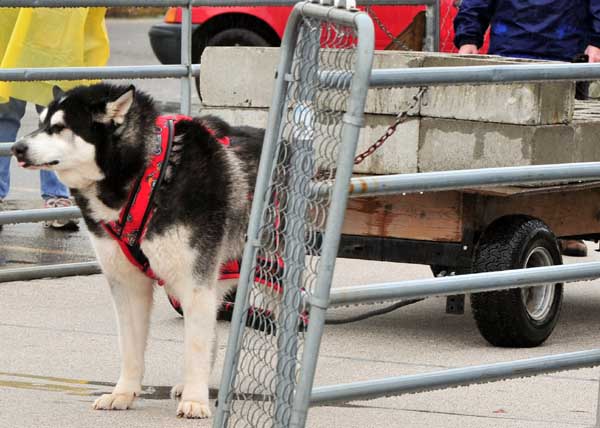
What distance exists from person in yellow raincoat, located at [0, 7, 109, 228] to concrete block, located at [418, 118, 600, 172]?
280 centimetres

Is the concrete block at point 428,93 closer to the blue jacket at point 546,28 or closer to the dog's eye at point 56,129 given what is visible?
the blue jacket at point 546,28

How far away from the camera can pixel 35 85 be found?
8281mm

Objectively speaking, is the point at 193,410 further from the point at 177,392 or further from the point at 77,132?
the point at 77,132

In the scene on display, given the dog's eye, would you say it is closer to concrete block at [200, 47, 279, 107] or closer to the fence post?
concrete block at [200, 47, 279, 107]

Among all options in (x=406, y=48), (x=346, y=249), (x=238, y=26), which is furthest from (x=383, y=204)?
(x=238, y=26)

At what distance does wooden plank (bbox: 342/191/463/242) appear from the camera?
6.39 metres

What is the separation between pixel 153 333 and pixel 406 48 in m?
2.85

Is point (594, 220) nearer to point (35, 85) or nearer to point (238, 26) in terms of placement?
point (35, 85)

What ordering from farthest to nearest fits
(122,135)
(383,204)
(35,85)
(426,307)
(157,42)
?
(157,42), (35,85), (426,307), (383,204), (122,135)

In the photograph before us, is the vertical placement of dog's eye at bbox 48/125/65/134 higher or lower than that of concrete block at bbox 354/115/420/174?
lower

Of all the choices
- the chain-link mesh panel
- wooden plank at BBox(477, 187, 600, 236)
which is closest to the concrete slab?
wooden plank at BBox(477, 187, 600, 236)

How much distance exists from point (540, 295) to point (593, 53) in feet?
5.91

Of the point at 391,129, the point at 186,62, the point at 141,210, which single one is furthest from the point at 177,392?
the point at 186,62

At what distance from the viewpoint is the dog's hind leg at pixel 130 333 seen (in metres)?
5.38
